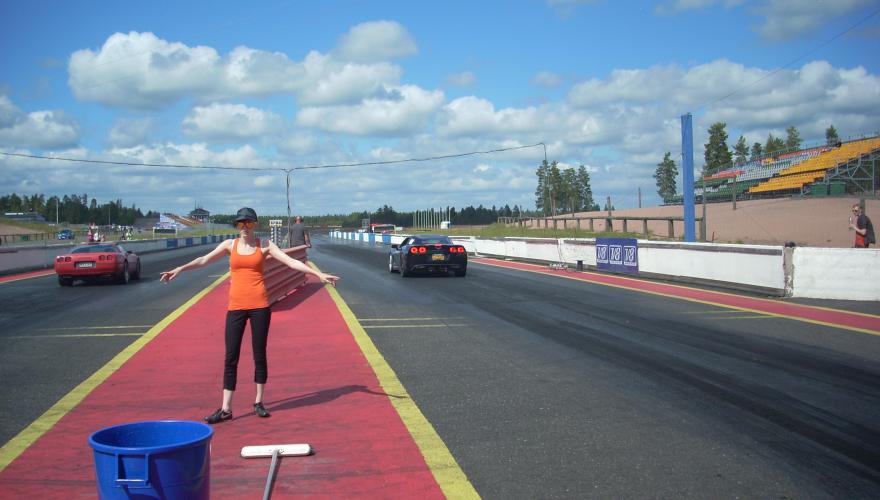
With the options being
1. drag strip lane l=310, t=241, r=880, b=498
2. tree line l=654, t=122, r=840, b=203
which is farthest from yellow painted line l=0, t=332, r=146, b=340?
tree line l=654, t=122, r=840, b=203

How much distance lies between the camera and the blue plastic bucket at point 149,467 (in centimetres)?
318

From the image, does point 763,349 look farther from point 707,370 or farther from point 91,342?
point 91,342

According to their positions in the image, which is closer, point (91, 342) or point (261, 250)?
point (261, 250)

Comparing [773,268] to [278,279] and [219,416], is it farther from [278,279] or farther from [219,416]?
[219,416]

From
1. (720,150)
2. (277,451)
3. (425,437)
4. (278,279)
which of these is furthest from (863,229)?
(720,150)

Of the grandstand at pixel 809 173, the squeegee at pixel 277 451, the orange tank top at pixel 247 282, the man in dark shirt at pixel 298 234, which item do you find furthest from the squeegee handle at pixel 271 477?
the grandstand at pixel 809 173

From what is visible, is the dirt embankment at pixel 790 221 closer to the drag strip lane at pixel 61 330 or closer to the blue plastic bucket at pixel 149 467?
the drag strip lane at pixel 61 330

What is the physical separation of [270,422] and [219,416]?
41 centimetres

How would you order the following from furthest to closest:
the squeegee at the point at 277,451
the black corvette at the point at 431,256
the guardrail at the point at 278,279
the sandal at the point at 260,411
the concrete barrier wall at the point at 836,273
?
the black corvette at the point at 431,256 < the concrete barrier wall at the point at 836,273 < the guardrail at the point at 278,279 < the sandal at the point at 260,411 < the squeegee at the point at 277,451

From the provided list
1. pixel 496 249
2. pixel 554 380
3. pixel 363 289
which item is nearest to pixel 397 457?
pixel 554 380

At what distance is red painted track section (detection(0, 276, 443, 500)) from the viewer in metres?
4.54

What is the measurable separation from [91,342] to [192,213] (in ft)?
415

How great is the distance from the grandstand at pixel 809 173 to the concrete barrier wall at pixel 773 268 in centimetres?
341

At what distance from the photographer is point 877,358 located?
334 inches
